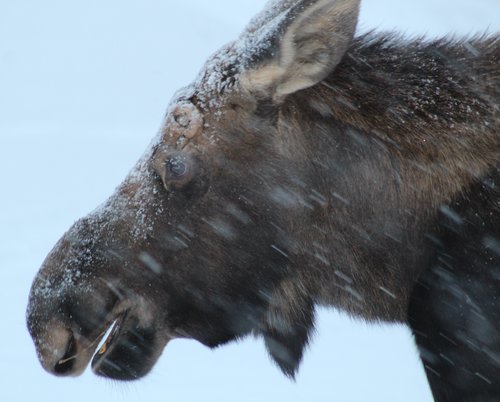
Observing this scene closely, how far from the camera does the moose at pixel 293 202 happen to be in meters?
3.35

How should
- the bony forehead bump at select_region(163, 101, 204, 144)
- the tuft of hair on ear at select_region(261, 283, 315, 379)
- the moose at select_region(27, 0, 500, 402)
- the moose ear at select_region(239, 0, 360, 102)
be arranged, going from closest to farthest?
the moose ear at select_region(239, 0, 360, 102)
the moose at select_region(27, 0, 500, 402)
the bony forehead bump at select_region(163, 101, 204, 144)
the tuft of hair on ear at select_region(261, 283, 315, 379)

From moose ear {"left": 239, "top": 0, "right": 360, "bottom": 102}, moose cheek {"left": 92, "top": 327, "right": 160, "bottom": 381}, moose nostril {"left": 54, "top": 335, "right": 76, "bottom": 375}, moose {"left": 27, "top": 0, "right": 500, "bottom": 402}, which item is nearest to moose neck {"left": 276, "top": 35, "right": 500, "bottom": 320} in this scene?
moose {"left": 27, "top": 0, "right": 500, "bottom": 402}

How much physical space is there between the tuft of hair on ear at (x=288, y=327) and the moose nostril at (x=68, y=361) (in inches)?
33.3

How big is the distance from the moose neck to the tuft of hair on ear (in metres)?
0.20

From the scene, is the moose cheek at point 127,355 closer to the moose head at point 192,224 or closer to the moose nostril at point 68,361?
the moose head at point 192,224

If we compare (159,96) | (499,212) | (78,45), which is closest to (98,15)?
(78,45)

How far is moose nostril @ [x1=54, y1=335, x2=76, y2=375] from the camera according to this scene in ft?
11.2

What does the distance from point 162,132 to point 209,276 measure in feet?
2.01

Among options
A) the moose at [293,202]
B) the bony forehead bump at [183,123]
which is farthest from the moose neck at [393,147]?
the bony forehead bump at [183,123]

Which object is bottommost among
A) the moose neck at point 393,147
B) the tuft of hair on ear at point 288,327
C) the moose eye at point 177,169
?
the tuft of hair on ear at point 288,327

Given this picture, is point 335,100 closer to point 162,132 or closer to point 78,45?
point 162,132

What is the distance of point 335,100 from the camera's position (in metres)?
3.50

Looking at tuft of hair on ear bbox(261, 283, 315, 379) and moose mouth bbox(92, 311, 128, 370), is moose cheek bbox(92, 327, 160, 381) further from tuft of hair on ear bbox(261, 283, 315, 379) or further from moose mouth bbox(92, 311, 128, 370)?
tuft of hair on ear bbox(261, 283, 315, 379)

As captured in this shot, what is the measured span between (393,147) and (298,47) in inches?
21.5
